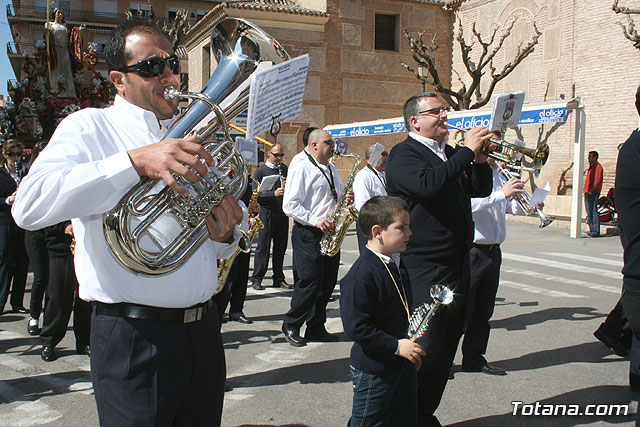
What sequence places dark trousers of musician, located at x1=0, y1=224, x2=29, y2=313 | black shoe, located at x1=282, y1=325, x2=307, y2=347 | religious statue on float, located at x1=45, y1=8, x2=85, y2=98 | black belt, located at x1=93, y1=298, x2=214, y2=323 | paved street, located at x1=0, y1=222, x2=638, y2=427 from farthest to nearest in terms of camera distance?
religious statue on float, located at x1=45, y1=8, x2=85, y2=98 → dark trousers of musician, located at x1=0, y1=224, x2=29, y2=313 → black shoe, located at x1=282, y1=325, x2=307, y2=347 → paved street, located at x1=0, y1=222, x2=638, y2=427 → black belt, located at x1=93, y1=298, x2=214, y2=323

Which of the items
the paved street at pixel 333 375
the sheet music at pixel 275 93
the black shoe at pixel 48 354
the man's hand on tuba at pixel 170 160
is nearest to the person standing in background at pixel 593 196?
the paved street at pixel 333 375

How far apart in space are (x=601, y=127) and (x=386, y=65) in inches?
417

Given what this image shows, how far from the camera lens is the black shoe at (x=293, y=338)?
Result: 5.71 metres

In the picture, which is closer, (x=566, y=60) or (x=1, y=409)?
(x=1, y=409)

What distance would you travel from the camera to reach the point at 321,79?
83.6 feet

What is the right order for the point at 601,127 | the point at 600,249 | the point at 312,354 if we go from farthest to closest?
the point at 601,127
the point at 600,249
the point at 312,354

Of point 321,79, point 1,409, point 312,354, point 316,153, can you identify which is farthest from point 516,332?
point 321,79

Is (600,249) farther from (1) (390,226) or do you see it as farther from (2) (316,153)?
(1) (390,226)

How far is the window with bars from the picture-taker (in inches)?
1059

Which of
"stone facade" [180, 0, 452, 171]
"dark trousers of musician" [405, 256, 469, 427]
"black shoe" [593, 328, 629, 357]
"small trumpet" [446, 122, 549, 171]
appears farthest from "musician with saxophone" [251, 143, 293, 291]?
"stone facade" [180, 0, 452, 171]

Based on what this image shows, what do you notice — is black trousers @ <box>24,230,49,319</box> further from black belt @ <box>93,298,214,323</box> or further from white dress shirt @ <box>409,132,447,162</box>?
black belt @ <box>93,298,214,323</box>

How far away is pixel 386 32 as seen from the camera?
1067 inches

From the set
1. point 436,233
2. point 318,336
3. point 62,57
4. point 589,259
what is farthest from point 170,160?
point 62,57

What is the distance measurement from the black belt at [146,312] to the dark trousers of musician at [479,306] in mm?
3299
